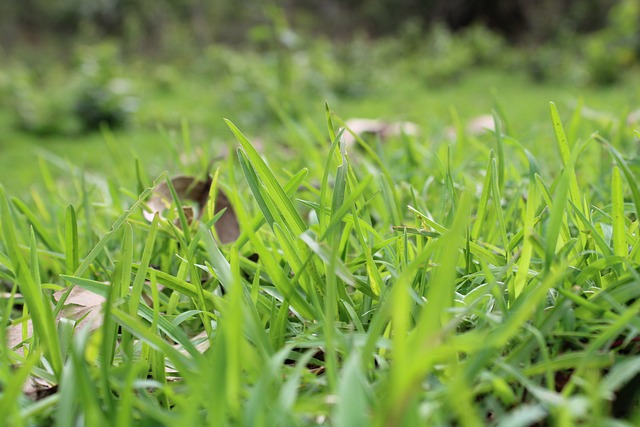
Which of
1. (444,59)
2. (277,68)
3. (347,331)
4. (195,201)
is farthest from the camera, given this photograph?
(444,59)

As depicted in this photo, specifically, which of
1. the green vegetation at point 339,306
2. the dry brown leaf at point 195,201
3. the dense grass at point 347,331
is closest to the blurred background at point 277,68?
the dry brown leaf at point 195,201

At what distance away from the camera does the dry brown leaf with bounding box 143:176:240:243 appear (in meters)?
0.71

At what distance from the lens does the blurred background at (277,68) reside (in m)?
3.78

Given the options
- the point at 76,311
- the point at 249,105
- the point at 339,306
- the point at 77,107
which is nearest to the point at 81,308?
the point at 76,311

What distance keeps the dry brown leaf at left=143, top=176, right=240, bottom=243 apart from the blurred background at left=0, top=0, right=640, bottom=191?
0.24 meters

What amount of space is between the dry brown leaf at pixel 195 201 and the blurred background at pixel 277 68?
238 millimetres

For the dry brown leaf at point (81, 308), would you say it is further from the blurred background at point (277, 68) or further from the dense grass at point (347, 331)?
the blurred background at point (277, 68)

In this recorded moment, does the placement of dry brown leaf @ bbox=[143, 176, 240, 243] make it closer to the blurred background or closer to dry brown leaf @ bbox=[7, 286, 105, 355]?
dry brown leaf @ bbox=[7, 286, 105, 355]

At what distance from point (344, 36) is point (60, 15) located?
566cm

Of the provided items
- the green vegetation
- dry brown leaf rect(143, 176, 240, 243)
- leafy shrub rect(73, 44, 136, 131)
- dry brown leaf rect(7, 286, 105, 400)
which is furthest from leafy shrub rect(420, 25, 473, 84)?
dry brown leaf rect(7, 286, 105, 400)

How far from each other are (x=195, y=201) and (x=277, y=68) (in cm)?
310

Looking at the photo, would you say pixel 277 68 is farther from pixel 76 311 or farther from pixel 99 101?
pixel 76 311

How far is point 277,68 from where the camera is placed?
377 cm

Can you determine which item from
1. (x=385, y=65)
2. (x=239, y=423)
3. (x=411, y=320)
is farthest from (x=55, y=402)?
(x=385, y=65)
